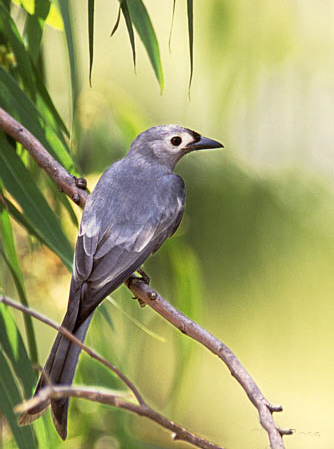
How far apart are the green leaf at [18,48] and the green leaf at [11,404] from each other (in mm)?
876

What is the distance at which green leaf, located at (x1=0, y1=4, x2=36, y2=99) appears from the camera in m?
2.13

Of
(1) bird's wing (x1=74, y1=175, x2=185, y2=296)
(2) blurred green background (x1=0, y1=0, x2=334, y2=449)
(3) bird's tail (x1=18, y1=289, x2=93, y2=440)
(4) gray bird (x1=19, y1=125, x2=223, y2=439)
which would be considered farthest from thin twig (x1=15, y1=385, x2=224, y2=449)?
(2) blurred green background (x1=0, y1=0, x2=334, y2=449)

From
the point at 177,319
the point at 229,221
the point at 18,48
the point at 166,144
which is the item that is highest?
the point at 18,48

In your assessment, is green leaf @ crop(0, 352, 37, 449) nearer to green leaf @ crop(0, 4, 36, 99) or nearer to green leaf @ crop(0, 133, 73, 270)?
green leaf @ crop(0, 133, 73, 270)

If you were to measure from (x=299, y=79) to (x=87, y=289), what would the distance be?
2.63m

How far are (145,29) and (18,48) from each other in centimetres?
39

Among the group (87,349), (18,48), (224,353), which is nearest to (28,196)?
(18,48)

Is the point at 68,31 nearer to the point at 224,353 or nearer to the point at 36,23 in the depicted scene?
the point at 36,23

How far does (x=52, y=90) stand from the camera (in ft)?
13.5

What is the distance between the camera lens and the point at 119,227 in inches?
81.3

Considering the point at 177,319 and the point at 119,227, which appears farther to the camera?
the point at 119,227

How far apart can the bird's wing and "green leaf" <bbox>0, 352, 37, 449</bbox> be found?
31 centimetres

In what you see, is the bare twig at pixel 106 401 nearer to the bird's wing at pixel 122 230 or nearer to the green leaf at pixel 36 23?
the bird's wing at pixel 122 230

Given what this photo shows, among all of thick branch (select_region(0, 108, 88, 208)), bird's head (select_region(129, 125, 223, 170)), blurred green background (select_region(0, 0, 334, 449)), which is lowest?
blurred green background (select_region(0, 0, 334, 449))
